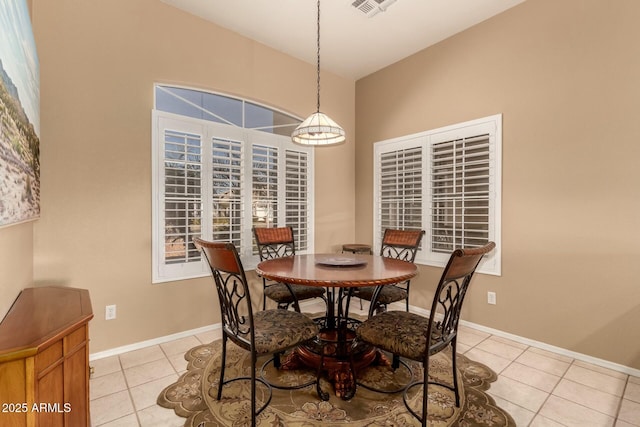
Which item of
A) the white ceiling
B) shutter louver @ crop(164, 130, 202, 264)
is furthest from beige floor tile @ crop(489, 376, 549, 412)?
the white ceiling

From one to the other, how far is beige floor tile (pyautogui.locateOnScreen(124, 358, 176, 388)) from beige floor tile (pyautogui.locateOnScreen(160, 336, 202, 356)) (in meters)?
0.19

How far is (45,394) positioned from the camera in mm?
1199

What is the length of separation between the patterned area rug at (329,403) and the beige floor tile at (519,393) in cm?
6

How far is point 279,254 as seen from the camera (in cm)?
369

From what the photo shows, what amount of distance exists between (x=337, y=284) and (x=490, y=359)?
1758 millimetres

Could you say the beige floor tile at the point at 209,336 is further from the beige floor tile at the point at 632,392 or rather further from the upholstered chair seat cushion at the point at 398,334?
the beige floor tile at the point at 632,392

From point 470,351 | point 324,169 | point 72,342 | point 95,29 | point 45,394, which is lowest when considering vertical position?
point 470,351

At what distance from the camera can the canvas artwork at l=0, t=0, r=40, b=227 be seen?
1315 millimetres

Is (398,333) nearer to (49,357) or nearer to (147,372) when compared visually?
(49,357)

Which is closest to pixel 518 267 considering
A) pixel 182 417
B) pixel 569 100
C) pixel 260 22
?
pixel 569 100

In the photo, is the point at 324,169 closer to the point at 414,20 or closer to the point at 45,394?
the point at 414,20

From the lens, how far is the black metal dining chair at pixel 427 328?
5.22 feet

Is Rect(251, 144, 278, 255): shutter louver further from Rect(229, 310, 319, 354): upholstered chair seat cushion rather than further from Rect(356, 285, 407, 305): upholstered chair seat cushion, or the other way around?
Rect(229, 310, 319, 354): upholstered chair seat cushion

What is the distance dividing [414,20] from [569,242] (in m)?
2.58
